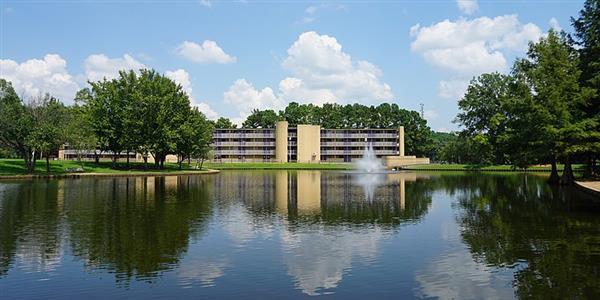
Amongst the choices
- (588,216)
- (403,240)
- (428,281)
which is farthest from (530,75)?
(428,281)

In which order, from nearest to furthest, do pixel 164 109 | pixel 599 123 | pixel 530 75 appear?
pixel 599 123 → pixel 530 75 → pixel 164 109

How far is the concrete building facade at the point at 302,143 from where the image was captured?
14975 cm

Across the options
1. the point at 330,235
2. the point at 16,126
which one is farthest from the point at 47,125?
the point at 330,235

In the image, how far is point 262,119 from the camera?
176 meters

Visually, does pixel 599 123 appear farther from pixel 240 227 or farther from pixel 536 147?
pixel 240 227

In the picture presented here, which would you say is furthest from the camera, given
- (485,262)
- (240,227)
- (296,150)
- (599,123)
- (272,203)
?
(296,150)

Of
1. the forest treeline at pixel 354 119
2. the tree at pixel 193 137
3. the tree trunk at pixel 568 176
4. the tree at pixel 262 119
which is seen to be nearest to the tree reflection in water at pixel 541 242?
the tree trunk at pixel 568 176

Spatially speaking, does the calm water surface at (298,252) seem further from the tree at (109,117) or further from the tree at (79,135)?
the tree at (109,117)

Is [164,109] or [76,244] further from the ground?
[164,109]

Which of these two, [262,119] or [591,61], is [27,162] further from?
[262,119]

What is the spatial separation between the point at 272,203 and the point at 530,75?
27.8m

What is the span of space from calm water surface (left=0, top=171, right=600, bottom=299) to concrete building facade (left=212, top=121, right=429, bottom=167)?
120642 mm

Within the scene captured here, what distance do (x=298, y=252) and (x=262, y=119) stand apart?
160685mm

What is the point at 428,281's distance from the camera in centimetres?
1253
